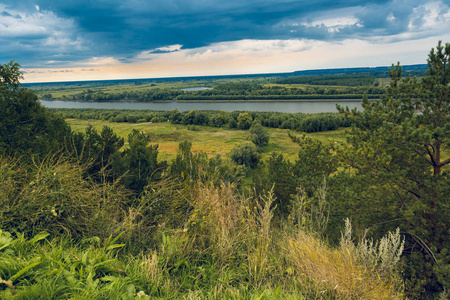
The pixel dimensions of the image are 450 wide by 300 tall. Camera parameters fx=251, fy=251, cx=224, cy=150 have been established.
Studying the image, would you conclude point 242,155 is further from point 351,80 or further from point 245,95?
point 351,80

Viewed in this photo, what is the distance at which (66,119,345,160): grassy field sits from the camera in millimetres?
50000

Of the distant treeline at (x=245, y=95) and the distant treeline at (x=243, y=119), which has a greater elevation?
the distant treeline at (x=245, y=95)

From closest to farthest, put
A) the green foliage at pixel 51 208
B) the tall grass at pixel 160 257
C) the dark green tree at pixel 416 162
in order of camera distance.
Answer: the tall grass at pixel 160 257 → the green foliage at pixel 51 208 → the dark green tree at pixel 416 162

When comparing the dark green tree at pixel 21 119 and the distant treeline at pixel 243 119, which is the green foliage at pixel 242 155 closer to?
the distant treeline at pixel 243 119

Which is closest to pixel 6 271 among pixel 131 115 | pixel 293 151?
pixel 293 151

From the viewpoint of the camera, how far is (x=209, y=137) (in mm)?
61625

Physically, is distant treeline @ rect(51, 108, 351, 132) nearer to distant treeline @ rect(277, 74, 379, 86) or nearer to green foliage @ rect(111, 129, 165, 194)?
distant treeline @ rect(277, 74, 379, 86)

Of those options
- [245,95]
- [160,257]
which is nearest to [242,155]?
[160,257]

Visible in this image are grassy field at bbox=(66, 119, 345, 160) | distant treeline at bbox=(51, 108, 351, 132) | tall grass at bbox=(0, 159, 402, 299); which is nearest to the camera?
tall grass at bbox=(0, 159, 402, 299)

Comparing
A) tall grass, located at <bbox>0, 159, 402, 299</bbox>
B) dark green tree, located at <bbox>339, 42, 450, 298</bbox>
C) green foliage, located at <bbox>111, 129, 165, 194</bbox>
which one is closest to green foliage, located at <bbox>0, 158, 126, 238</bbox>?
tall grass, located at <bbox>0, 159, 402, 299</bbox>

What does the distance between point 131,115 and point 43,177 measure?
3131 inches

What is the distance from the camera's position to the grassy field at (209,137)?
50.0m

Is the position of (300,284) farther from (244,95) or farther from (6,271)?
(244,95)

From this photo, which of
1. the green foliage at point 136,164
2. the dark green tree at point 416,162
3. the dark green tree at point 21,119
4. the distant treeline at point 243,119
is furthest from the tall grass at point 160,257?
the distant treeline at point 243,119
